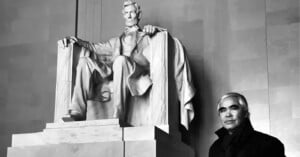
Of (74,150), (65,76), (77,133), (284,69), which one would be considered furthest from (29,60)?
(284,69)

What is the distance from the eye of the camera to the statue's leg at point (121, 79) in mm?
5751

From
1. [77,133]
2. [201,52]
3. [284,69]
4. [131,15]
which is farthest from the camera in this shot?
[201,52]

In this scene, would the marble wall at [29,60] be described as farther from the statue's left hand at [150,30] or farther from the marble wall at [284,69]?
the marble wall at [284,69]

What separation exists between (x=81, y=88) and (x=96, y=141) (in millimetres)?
818

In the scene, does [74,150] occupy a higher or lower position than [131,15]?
lower

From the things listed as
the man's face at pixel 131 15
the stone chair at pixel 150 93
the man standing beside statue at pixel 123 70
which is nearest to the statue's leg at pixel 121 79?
the man standing beside statue at pixel 123 70

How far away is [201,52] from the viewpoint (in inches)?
286

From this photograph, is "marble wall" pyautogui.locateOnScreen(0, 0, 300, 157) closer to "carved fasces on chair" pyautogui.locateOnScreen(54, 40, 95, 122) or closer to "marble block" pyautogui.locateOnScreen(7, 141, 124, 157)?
"carved fasces on chair" pyautogui.locateOnScreen(54, 40, 95, 122)

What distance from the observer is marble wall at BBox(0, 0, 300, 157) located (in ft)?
22.1

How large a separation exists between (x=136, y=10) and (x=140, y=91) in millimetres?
1116

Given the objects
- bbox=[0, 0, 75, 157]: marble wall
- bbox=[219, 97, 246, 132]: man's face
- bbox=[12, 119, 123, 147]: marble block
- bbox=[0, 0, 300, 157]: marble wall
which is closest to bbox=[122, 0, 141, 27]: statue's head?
bbox=[0, 0, 300, 157]: marble wall

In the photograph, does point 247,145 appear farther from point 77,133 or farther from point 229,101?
point 77,133

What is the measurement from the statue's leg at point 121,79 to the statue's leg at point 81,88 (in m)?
0.31

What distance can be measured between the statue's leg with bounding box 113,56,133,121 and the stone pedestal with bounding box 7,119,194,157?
1.52 ft
